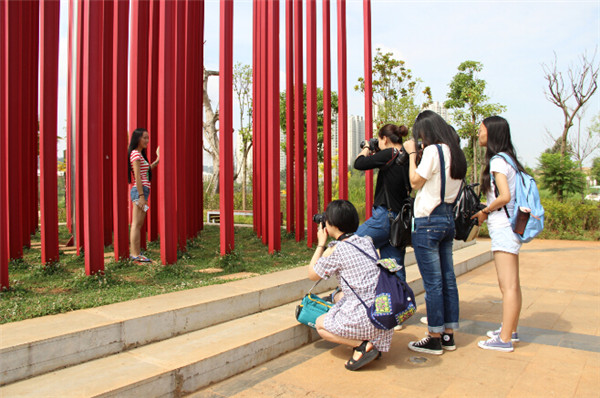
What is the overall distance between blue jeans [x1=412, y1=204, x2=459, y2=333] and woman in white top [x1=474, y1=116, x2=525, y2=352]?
1.10 ft

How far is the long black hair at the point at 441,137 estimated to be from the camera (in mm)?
3402

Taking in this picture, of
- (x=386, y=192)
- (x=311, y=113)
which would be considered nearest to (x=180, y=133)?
(x=311, y=113)

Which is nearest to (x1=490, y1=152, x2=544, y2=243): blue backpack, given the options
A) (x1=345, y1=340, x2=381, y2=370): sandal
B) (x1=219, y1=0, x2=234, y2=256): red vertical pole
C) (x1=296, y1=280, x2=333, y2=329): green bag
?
(x1=345, y1=340, x2=381, y2=370): sandal

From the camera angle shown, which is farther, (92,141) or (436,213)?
(92,141)

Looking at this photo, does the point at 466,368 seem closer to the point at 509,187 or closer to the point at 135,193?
the point at 509,187

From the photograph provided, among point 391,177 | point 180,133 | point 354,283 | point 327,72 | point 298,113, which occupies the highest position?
point 327,72

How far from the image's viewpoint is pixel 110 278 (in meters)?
4.41

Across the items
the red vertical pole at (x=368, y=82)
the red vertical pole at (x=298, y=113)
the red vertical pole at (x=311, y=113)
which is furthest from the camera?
the red vertical pole at (x=368, y=82)

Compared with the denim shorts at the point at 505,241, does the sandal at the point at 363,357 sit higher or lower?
lower

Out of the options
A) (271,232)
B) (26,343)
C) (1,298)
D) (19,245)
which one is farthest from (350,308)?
(19,245)

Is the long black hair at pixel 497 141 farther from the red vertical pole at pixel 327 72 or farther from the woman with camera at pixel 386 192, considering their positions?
the red vertical pole at pixel 327 72

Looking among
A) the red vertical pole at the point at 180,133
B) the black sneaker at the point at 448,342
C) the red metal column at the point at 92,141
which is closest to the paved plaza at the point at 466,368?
the black sneaker at the point at 448,342

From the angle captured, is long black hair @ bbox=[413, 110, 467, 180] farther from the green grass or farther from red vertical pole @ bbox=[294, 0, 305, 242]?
red vertical pole @ bbox=[294, 0, 305, 242]

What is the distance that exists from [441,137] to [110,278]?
3292 mm
